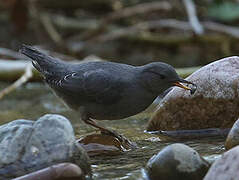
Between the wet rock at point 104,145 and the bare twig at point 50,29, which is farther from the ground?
the wet rock at point 104,145

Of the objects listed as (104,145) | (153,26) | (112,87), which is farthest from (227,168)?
(153,26)

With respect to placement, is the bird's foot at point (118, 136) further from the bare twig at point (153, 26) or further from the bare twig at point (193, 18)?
the bare twig at point (153, 26)

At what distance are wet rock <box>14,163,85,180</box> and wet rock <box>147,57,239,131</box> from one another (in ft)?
5.92

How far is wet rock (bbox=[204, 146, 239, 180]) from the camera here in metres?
2.85

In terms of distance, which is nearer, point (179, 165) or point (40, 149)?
point (179, 165)

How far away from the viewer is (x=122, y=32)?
1035cm

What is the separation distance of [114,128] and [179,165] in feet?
6.64

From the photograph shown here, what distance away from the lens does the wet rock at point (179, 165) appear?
3316mm

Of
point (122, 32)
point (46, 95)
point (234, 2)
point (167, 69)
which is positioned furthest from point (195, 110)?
point (234, 2)

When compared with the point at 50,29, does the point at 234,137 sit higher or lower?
higher

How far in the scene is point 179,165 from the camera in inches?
131

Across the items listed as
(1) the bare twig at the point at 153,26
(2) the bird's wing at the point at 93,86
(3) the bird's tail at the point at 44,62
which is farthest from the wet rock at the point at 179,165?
(1) the bare twig at the point at 153,26

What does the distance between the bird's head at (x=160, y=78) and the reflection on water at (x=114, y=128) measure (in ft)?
1.49

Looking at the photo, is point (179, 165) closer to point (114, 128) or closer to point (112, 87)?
point (112, 87)
